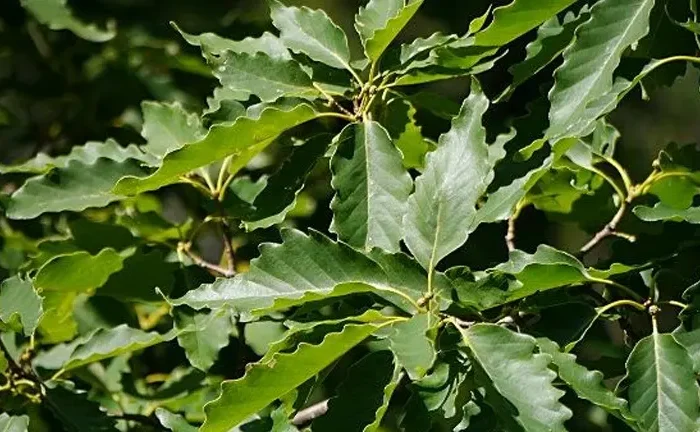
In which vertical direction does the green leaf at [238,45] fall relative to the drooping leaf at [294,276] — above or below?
above

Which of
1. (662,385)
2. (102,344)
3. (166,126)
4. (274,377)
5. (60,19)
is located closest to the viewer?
(274,377)

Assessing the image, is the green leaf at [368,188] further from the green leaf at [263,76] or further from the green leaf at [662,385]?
the green leaf at [662,385]

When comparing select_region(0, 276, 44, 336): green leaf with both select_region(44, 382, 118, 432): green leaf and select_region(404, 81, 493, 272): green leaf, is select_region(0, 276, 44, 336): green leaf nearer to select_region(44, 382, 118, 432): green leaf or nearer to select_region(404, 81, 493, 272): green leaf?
select_region(44, 382, 118, 432): green leaf

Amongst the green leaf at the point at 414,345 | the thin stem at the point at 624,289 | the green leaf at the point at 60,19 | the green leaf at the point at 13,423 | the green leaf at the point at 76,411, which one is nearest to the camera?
the green leaf at the point at 414,345

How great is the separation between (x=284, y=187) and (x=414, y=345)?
0.41m

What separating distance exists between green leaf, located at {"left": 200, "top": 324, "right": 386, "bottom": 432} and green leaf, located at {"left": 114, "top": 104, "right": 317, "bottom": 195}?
31 cm

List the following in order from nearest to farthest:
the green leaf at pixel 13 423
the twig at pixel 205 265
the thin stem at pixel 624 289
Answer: the thin stem at pixel 624 289 < the green leaf at pixel 13 423 < the twig at pixel 205 265

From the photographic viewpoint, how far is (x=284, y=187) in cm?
169

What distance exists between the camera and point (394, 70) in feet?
5.43

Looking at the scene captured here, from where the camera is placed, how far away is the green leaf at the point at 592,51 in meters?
1.55

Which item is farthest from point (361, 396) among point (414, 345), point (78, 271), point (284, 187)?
point (78, 271)

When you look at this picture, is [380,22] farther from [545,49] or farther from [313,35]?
[545,49]

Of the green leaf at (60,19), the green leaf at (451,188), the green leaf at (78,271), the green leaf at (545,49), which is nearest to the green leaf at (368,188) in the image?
the green leaf at (451,188)

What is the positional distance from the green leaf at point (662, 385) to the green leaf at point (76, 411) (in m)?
0.74
